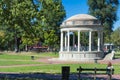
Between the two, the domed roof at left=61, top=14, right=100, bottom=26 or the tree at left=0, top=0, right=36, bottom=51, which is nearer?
the tree at left=0, top=0, right=36, bottom=51

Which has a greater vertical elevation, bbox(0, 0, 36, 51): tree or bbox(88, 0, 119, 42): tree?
bbox(88, 0, 119, 42): tree

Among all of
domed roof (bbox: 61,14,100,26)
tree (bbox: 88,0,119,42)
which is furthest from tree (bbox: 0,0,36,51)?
tree (bbox: 88,0,119,42)

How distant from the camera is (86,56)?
5769 cm

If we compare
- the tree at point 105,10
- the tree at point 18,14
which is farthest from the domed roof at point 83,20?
the tree at point 18,14

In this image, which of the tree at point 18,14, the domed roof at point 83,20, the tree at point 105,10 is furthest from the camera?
the tree at point 105,10

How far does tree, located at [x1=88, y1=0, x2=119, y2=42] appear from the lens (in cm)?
8545

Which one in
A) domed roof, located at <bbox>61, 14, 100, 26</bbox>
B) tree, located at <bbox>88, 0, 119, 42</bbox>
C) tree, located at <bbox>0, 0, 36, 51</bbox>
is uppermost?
tree, located at <bbox>88, 0, 119, 42</bbox>

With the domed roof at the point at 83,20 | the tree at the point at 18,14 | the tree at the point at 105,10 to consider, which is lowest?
the tree at the point at 18,14

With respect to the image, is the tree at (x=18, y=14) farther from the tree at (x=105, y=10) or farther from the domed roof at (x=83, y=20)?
the tree at (x=105, y=10)

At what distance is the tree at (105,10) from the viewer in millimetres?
85450

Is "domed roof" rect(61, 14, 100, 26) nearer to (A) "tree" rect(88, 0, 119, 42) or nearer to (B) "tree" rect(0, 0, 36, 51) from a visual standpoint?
(A) "tree" rect(88, 0, 119, 42)

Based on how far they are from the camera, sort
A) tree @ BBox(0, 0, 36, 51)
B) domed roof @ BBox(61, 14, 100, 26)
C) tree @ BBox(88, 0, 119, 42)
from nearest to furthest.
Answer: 1. tree @ BBox(0, 0, 36, 51)
2. domed roof @ BBox(61, 14, 100, 26)
3. tree @ BBox(88, 0, 119, 42)

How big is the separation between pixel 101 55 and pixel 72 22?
745cm

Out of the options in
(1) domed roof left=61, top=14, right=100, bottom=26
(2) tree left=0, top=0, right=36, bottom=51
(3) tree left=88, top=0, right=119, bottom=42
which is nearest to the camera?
(2) tree left=0, top=0, right=36, bottom=51
